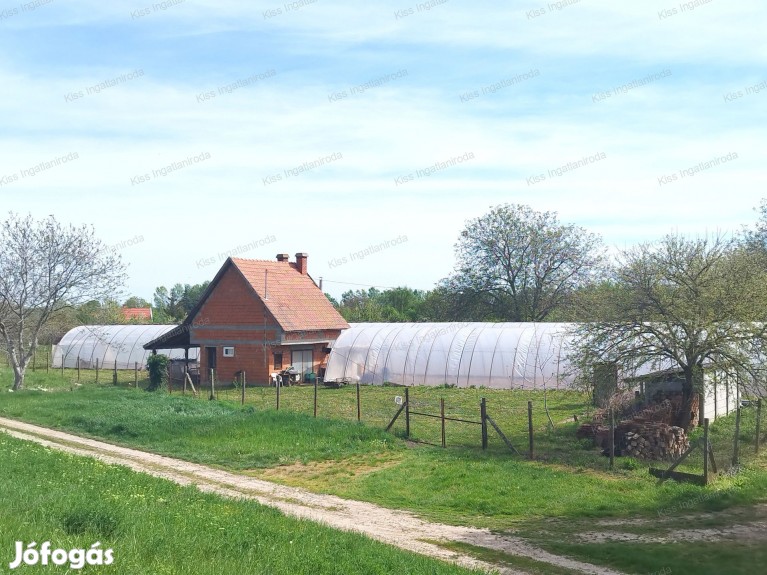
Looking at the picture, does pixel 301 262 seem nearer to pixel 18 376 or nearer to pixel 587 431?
pixel 18 376

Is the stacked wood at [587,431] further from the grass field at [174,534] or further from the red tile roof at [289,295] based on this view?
the red tile roof at [289,295]

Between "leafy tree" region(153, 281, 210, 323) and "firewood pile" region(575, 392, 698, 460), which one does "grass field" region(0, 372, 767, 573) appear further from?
"leafy tree" region(153, 281, 210, 323)

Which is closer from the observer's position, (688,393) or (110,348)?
(688,393)

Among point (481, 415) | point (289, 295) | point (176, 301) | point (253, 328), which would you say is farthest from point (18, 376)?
point (176, 301)

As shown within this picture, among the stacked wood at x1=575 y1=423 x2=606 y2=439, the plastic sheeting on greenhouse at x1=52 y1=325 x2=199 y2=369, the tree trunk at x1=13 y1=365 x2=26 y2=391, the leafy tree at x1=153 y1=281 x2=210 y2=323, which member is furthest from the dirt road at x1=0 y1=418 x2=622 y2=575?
the leafy tree at x1=153 y1=281 x2=210 y2=323

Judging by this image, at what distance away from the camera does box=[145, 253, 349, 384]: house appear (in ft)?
139

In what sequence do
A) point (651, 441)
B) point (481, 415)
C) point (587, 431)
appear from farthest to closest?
point (587, 431) → point (481, 415) → point (651, 441)

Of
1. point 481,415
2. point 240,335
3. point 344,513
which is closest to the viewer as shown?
point 344,513

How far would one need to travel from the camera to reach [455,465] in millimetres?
18266

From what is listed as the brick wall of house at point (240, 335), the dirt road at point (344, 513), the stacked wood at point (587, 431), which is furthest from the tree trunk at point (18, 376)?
the stacked wood at point (587, 431)

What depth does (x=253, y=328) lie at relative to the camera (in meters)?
42.7

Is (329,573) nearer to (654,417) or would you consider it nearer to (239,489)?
(239,489)

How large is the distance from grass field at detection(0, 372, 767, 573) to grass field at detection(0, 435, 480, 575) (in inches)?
157

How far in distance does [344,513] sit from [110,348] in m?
44.9
